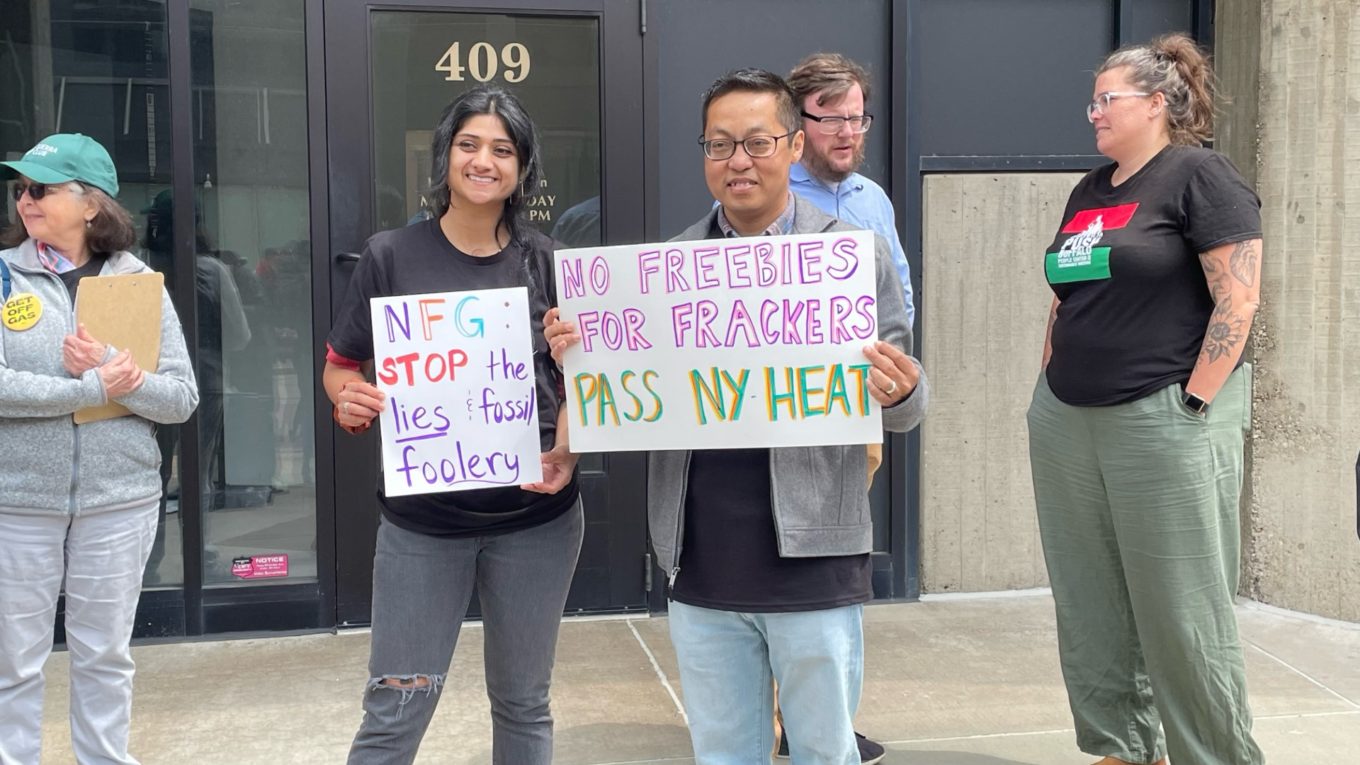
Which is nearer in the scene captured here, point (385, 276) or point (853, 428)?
point (853, 428)

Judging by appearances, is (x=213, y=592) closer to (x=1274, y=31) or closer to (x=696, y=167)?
(x=696, y=167)

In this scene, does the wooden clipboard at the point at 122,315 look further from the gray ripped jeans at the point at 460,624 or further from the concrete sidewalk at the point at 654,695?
the concrete sidewalk at the point at 654,695

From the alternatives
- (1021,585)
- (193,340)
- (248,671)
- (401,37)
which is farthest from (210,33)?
(1021,585)

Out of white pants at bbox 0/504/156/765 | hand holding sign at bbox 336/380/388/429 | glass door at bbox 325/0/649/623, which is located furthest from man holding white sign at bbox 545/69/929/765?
glass door at bbox 325/0/649/623

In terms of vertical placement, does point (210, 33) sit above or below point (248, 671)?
above

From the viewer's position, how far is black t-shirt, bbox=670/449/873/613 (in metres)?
2.45

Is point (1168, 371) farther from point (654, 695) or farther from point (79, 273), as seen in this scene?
point (79, 273)

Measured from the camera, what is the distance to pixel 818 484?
247 centimetres

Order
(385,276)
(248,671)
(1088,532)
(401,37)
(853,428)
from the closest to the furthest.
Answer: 1. (853,428)
2. (385,276)
3. (1088,532)
4. (248,671)
5. (401,37)

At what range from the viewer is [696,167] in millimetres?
5230

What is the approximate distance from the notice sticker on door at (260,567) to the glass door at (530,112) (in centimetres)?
23

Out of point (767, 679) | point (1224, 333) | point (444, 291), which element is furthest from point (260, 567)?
point (1224, 333)

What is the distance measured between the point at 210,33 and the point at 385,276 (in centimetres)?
260

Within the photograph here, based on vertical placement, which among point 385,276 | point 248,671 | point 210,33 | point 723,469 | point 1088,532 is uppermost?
point 210,33
